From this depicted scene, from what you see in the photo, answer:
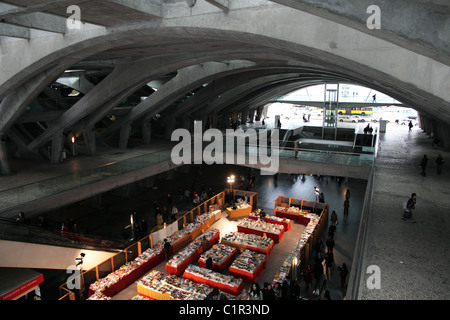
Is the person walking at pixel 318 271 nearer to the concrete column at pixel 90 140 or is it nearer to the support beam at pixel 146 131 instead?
the concrete column at pixel 90 140

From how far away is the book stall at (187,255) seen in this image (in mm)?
12023

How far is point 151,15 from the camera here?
7816 millimetres

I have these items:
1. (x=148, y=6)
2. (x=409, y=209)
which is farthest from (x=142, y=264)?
(x=409, y=209)

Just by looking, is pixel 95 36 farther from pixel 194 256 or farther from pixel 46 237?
pixel 194 256

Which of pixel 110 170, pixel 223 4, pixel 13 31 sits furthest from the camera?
pixel 110 170

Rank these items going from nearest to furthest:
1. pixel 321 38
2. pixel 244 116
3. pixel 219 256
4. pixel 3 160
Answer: pixel 321 38
pixel 219 256
pixel 3 160
pixel 244 116

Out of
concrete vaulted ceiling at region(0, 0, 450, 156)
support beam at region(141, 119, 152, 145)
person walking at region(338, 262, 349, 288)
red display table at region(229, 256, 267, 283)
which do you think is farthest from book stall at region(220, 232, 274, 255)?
support beam at region(141, 119, 152, 145)

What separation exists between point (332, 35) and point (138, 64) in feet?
37.2

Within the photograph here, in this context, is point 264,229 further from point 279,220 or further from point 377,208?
point 377,208

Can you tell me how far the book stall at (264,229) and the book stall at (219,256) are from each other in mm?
2043

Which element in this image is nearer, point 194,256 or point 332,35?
point 332,35

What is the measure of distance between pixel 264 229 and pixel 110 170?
26.5ft

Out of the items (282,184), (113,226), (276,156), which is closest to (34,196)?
(113,226)

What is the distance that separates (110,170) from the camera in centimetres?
1523
